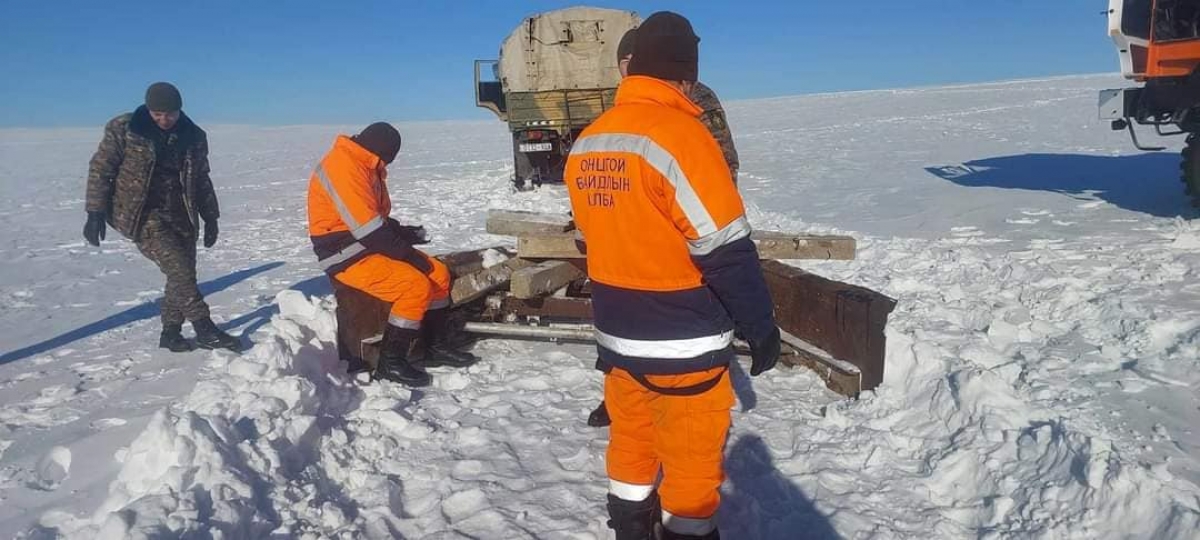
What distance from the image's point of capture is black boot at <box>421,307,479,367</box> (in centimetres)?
434

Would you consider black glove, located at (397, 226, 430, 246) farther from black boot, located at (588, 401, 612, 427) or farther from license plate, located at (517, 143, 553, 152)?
license plate, located at (517, 143, 553, 152)

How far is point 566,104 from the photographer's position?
11.9 metres

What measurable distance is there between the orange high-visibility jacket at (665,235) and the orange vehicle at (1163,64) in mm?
7489

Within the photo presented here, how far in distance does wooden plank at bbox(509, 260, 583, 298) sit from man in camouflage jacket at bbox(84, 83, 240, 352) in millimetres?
2053

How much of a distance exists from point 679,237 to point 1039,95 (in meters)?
35.6

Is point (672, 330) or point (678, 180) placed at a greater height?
point (678, 180)

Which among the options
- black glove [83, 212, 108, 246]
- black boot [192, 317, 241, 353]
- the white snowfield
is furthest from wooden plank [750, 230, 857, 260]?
black glove [83, 212, 108, 246]

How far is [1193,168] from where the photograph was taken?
7.29 m

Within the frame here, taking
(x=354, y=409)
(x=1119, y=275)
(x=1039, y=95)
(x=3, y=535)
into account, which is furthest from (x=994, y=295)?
(x=1039, y=95)

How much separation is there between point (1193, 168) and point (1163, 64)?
1.10 metres

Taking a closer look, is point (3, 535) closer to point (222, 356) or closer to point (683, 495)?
point (222, 356)

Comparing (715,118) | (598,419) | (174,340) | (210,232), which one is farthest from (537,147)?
(598,419)

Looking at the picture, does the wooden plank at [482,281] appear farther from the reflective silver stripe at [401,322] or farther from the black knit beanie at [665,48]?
the black knit beanie at [665,48]

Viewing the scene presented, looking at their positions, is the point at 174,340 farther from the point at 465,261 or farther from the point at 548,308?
the point at 548,308
